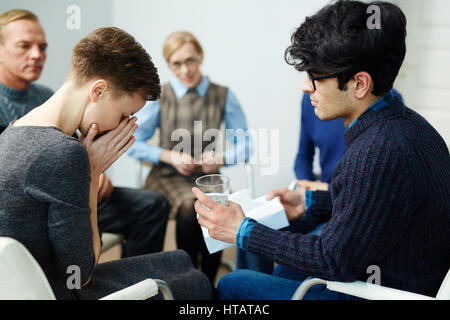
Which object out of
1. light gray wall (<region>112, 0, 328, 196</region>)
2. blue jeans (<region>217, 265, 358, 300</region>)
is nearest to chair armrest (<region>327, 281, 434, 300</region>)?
blue jeans (<region>217, 265, 358, 300</region>)

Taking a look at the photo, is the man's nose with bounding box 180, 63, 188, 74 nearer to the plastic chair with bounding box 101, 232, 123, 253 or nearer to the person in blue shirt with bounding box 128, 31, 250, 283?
the person in blue shirt with bounding box 128, 31, 250, 283

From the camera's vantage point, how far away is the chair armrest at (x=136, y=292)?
108 cm

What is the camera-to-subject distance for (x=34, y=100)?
6.93 ft

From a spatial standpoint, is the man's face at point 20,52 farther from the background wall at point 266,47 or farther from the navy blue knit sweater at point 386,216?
the navy blue knit sweater at point 386,216

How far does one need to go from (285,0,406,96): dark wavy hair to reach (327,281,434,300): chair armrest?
494 millimetres

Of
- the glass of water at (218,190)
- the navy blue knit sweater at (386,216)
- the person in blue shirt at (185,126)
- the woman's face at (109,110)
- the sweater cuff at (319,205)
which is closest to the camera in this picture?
the navy blue knit sweater at (386,216)

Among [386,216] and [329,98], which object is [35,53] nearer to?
[329,98]

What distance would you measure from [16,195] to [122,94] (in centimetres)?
35

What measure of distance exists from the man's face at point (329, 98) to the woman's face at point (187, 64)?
1405 mm

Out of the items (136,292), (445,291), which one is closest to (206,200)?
(136,292)

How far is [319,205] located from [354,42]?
69cm

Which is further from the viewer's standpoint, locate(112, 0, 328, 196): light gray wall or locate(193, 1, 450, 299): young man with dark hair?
locate(112, 0, 328, 196): light gray wall

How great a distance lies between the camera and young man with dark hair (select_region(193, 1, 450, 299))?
106 centimetres

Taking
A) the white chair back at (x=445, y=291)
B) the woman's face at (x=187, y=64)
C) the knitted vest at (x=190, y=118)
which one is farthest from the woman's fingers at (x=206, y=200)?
the woman's face at (x=187, y=64)
